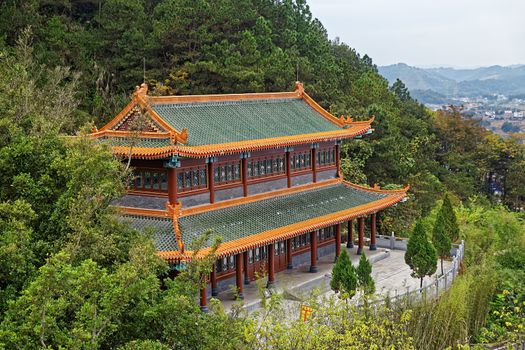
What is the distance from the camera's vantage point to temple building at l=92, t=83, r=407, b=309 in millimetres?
21234

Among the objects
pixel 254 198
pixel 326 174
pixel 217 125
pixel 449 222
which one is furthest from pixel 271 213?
pixel 449 222

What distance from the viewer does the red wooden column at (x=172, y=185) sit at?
21.5 metres

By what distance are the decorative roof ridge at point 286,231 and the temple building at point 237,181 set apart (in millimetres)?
44

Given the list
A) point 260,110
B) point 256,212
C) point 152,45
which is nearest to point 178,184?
point 256,212

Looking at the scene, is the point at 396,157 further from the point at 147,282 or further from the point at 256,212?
the point at 147,282

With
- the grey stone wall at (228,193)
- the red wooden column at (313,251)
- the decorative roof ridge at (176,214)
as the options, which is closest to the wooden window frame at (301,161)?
the red wooden column at (313,251)

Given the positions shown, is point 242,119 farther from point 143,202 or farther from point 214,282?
point 214,282

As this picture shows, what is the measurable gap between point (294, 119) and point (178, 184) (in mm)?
7858

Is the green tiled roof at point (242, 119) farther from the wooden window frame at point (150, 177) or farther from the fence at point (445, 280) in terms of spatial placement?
the fence at point (445, 280)

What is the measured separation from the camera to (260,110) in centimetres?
2722

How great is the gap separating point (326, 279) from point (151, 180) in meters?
7.47

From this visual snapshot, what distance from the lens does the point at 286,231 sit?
23.1 metres

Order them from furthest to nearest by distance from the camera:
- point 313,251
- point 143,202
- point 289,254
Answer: point 289,254, point 313,251, point 143,202

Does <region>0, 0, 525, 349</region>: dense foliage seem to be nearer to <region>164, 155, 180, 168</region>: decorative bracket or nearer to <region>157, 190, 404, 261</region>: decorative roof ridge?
<region>164, 155, 180, 168</region>: decorative bracket
